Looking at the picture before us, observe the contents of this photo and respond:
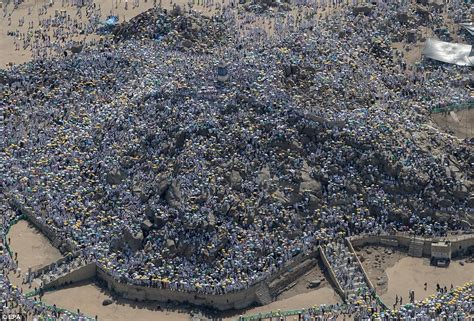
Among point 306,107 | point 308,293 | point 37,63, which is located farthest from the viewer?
point 37,63

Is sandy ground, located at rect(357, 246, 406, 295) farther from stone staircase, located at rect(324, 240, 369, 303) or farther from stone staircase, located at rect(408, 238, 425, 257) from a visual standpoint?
stone staircase, located at rect(324, 240, 369, 303)

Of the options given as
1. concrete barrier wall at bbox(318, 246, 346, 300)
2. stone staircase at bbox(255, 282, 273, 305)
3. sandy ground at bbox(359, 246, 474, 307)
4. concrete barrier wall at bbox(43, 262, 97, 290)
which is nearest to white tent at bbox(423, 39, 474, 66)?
sandy ground at bbox(359, 246, 474, 307)

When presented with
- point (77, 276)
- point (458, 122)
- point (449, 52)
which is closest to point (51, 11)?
point (449, 52)

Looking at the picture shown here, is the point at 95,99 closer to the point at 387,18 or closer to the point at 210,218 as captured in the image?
the point at 210,218

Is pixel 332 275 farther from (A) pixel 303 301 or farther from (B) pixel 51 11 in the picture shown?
(B) pixel 51 11

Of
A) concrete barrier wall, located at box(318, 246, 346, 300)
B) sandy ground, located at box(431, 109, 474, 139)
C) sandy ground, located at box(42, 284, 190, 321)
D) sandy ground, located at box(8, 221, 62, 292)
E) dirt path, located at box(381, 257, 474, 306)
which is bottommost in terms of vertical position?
sandy ground, located at box(42, 284, 190, 321)

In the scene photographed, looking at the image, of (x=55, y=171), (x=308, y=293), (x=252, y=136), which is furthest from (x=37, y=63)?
(x=308, y=293)
